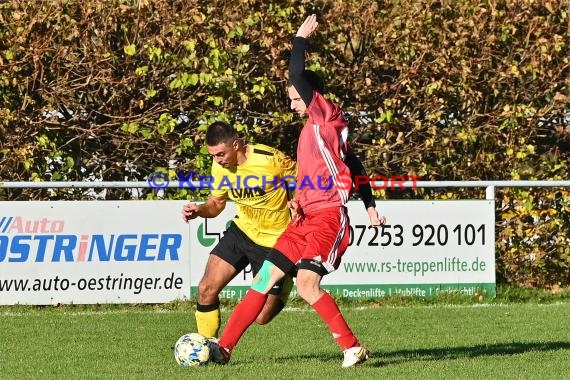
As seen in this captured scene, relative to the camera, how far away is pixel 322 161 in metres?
8.30

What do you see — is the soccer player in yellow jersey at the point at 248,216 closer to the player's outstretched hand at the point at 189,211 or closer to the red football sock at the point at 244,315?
the player's outstretched hand at the point at 189,211

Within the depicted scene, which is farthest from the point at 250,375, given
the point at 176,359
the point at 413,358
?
the point at 413,358

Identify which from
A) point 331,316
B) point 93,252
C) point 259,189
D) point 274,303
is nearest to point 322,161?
point 259,189

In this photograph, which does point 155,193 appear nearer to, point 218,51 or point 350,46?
point 218,51

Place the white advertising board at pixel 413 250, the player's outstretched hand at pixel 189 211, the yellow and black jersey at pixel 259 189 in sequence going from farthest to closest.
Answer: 1. the white advertising board at pixel 413 250
2. the yellow and black jersey at pixel 259 189
3. the player's outstretched hand at pixel 189 211

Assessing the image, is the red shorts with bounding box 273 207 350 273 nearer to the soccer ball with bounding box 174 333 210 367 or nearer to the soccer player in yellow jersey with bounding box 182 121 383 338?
the soccer player in yellow jersey with bounding box 182 121 383 338

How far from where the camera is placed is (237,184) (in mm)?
8992

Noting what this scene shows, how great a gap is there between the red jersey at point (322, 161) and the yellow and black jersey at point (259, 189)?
630 millimetres

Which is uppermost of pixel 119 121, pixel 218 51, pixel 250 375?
pixel 250 375

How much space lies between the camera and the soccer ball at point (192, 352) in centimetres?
848

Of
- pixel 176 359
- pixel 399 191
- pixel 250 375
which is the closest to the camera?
pixel 250 375

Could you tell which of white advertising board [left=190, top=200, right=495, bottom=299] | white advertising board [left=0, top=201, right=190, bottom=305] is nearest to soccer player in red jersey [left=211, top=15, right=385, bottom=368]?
white advertising board [left=0, top=201, right=190, bottom=305]

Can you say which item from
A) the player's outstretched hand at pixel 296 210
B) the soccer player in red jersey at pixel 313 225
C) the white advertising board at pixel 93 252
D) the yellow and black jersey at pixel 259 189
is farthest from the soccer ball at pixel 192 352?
the white advertising board at pixel 93 252

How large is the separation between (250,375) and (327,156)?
1.62 meters
